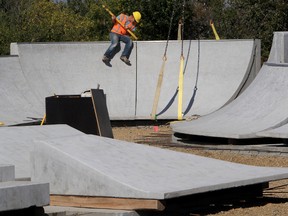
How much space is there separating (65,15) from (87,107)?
30.3 metres

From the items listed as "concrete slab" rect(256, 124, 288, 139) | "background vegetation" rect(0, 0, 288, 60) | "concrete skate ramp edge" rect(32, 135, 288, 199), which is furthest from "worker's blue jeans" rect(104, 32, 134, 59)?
"concrete skate ramp edge" rect(32, 135, 288, 199)

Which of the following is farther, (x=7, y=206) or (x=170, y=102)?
(x=170, y=102)

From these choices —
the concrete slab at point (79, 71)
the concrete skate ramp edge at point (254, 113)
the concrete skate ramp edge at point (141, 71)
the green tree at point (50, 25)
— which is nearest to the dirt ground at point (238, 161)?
the concrete skate ramp edge at point (254, 113)

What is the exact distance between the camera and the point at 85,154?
9062mm

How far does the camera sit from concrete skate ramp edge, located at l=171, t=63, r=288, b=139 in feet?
51.1

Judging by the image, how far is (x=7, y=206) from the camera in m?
7.58

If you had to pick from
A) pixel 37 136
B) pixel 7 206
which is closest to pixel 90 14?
pixel 37 136

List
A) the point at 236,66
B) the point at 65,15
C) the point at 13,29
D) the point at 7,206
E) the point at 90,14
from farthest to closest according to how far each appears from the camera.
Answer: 1. the point at 90,14
2. the point at 65,15
3. the point at 13,29
4. the point at 236,66
5. the point at 7,206

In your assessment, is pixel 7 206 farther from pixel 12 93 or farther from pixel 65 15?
pixel 65 15

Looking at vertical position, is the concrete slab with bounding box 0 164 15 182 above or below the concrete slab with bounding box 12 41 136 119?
above

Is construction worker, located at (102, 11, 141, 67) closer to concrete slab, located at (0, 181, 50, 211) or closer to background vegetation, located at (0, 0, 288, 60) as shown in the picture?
background vegetation, located at (0, 0, 288, 60)

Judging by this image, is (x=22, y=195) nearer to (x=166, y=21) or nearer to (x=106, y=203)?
(x=106, y=203)

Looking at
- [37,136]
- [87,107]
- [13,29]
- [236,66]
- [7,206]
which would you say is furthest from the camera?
[13,29]

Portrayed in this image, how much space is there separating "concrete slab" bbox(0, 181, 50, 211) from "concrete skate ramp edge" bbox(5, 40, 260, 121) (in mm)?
13958
